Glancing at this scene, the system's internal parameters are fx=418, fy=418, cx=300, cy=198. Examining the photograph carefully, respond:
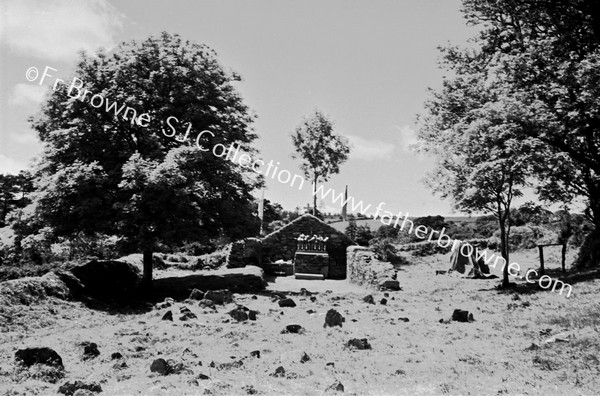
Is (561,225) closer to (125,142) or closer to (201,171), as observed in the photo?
(201,171)

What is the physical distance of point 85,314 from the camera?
11367mm

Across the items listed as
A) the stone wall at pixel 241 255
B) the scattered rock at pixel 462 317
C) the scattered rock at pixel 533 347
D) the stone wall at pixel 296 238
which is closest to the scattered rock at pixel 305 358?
the scattered rock at pixel 533 347

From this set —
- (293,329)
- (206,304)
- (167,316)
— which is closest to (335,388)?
(293,329)

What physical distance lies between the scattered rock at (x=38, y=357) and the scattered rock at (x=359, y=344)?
4.76 metres

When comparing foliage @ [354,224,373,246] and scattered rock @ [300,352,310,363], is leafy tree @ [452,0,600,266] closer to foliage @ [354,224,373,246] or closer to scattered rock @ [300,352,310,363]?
scattered rock @ [300,352,310,363]

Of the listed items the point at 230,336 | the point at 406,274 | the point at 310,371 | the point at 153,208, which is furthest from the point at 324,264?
the point at 310,371

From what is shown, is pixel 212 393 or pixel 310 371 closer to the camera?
pixel 212 393

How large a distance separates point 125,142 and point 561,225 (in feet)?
94.3

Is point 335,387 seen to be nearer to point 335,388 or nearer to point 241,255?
point 335,388

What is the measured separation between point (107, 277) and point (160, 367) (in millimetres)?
10855

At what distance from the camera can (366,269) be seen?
21188mm

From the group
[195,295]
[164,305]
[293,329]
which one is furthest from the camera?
[195,295]

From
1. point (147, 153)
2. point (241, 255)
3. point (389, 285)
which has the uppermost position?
point (147, 153)

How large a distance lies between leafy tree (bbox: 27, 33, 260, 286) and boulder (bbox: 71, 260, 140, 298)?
113cm
